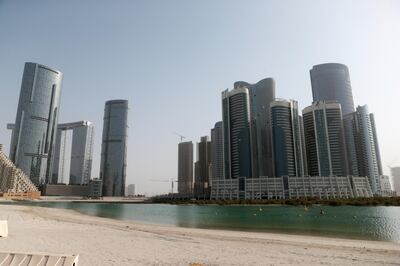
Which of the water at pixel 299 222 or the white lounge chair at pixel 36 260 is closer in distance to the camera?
the white lounge chair at pixel 36 260

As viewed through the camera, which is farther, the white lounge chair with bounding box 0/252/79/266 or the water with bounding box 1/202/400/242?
the water with bounding box 1/202/400/242

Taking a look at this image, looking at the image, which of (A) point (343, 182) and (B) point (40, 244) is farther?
(A) point (343, 182)

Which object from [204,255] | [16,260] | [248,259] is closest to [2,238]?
[204,255]

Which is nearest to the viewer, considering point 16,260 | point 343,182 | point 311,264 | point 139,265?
point 16,260

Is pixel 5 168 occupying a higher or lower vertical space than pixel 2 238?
higher

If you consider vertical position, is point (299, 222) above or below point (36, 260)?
below

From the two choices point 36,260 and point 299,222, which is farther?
point 299,222

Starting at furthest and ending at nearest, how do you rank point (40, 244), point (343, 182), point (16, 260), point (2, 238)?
point (343, 182) → point (2, 238) → point (40, 244) → point (16, 260)

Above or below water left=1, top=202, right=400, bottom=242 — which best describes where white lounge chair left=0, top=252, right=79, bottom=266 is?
above

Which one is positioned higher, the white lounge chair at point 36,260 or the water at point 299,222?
the white lounge chair at point 36,260

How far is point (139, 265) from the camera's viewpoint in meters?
13.1

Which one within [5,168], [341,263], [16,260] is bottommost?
[341,263]

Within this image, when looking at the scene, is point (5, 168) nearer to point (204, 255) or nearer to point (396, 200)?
point (204, 255)

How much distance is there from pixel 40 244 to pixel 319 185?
206 metres
